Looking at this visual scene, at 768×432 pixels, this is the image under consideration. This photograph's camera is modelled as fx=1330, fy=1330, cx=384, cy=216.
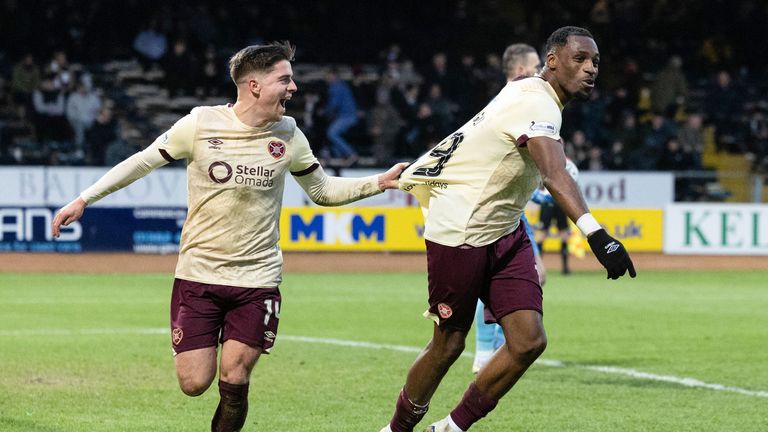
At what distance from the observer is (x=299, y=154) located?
7297mm

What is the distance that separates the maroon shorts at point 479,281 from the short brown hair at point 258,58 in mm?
1287

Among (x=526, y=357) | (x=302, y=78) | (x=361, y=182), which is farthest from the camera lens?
(x=302, y=78)

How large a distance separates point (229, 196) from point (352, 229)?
734 inches

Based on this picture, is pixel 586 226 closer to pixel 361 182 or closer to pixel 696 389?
pixel 361 182

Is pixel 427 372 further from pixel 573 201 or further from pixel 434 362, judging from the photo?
pixel 573 201

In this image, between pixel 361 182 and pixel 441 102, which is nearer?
pixel 361 182

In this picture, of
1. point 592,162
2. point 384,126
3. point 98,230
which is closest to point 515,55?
point 98,230

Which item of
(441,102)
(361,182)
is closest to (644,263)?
(441,102)

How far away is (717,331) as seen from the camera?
1462cm

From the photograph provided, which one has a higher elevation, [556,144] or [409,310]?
[556,144]

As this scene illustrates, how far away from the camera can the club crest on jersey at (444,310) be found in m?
7.23

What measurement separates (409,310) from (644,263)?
1020cm

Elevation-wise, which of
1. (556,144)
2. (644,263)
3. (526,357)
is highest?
(556,144)

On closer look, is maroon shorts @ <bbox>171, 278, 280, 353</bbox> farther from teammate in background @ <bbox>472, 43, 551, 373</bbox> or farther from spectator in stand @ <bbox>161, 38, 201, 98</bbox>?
spectator in stand @ <bbox>161, 38, 201, 98</bbox>
